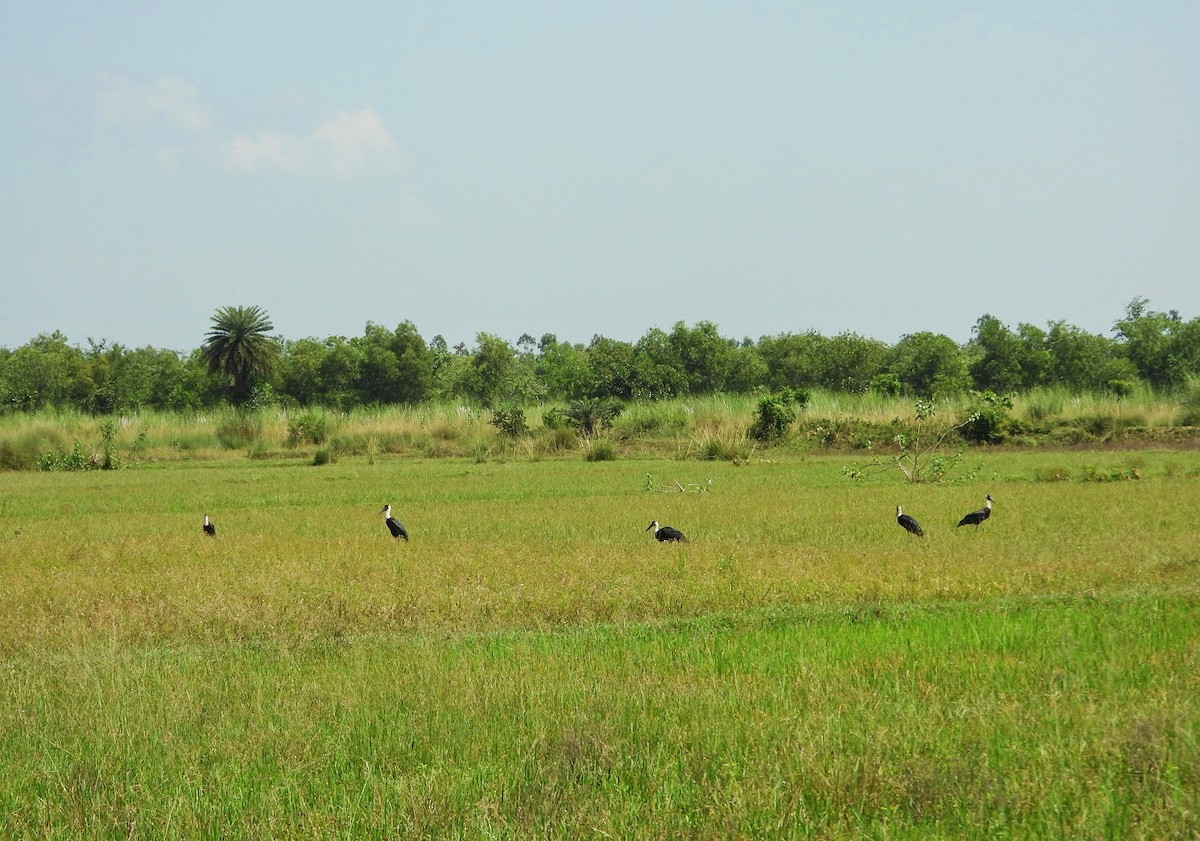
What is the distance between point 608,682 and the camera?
21.2 ft

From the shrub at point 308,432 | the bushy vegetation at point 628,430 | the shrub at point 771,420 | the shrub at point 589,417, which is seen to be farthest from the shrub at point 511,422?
the shrub at point 771,420

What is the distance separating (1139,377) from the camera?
170ft

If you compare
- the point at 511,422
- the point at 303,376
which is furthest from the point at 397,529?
the point at 303,376

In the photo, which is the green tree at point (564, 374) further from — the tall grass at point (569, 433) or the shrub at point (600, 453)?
the shrub at point (600, 453)

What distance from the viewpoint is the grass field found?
179 inches

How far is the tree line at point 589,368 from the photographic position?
50.7 m

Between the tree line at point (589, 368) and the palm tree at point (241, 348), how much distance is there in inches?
2.3

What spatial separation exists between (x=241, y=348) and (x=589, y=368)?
1715cm

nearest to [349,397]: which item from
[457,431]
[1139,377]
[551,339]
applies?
[457,431]

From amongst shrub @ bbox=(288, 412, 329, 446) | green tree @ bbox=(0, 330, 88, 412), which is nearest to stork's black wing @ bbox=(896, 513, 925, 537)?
shrub @ bbox=(288, 412, 329, 446)

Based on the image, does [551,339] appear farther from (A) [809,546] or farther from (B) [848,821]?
(B) [848,821]

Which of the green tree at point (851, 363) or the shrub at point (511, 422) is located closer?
the shrub at point (511, 422)

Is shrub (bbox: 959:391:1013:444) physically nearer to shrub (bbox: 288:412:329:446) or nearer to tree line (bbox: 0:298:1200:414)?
tree line (bbox: 0:298:1200:414)

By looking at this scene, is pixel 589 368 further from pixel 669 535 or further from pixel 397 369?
pixel 669 535
